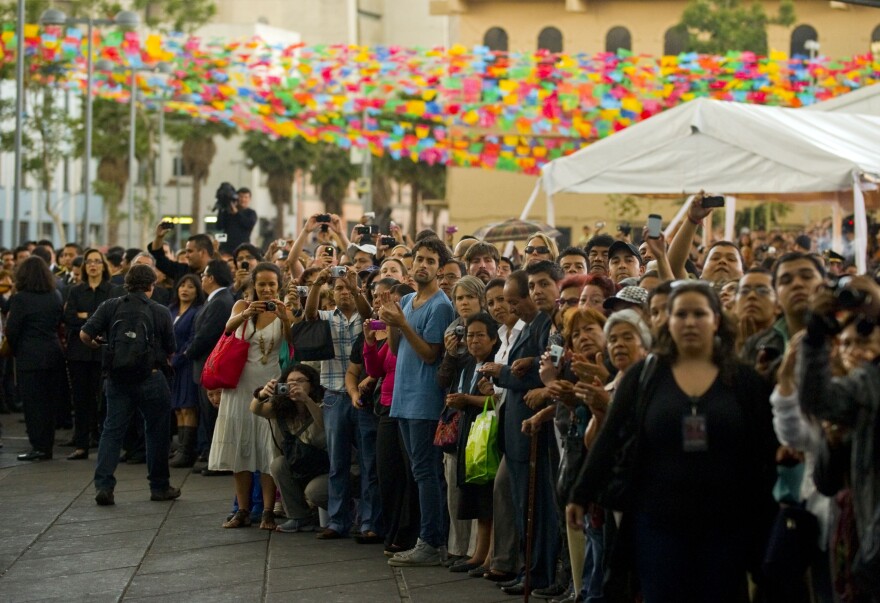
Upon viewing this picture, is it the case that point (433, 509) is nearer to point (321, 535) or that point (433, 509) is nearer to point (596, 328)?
point (321, 535)

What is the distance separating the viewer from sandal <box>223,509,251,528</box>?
11648mm

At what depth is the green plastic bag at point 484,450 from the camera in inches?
374

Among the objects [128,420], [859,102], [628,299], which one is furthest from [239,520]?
[859,102]

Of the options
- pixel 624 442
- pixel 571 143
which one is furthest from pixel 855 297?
pixel 571 143

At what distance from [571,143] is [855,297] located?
26.3 metres

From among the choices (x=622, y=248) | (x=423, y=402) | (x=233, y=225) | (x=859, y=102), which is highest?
(x=859, y=102)

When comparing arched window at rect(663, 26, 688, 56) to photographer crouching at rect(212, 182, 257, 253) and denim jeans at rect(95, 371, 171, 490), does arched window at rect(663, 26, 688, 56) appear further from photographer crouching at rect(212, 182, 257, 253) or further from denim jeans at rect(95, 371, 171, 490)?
denim jeans at rect(95, 371, 171, 490)

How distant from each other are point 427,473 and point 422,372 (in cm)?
64

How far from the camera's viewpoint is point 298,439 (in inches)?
448

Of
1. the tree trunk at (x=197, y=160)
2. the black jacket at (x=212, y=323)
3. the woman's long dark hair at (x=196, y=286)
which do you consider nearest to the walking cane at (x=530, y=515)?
the black jacket at (x=212, y=323)

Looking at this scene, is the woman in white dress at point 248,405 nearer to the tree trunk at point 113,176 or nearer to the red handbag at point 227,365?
the red handbag at point 227,365

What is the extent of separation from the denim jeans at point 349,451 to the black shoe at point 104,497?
89.5 inches

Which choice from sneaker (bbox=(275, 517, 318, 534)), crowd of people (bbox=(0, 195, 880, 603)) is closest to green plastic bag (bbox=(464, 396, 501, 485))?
crowd of people (bbox=(0, 195, 880, 603))

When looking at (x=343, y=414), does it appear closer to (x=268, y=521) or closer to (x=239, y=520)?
(x=268, y=521)
